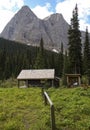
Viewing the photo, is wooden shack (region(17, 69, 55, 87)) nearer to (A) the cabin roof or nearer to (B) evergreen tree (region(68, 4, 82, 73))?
(A) the cabin roof

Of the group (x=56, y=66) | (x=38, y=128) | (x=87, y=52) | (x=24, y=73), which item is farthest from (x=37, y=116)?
(x=56, y=66)

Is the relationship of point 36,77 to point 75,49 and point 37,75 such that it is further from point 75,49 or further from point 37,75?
point 75,49

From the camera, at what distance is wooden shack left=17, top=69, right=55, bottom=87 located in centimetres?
5600

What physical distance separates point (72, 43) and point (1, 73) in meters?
72.6

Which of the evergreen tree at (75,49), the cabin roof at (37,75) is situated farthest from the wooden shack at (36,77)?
the evergreen tree at (75,49)

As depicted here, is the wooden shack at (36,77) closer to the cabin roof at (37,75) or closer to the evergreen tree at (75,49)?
the cabin roof at (37,75)

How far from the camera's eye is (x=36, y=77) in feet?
184

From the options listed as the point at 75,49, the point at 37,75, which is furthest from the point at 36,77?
the point at 75,49

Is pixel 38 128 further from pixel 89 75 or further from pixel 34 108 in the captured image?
pixel 89 75

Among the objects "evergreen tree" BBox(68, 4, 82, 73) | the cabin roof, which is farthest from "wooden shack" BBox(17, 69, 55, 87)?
"evergreen tree" BBox(68, 4, 82, 73)

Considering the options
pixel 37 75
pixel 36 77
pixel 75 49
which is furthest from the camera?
pixel 75 49

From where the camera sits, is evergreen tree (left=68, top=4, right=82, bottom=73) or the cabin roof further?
evergreen tree (left=68, top=4, right=82, bottom=73)

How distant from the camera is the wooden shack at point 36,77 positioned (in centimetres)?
5600

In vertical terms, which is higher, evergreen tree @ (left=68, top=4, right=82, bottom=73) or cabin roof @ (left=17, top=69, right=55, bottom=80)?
evergreen tree @ (left=68, top=4, right=82, bottom=73)
